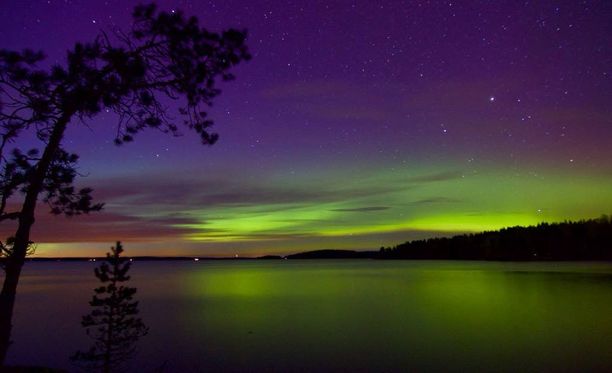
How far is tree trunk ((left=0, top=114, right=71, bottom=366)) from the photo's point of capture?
33.6 ft

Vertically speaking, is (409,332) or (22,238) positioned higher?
(22,238)

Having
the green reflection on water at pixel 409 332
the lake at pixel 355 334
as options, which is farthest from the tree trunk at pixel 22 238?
the green reflection on water at pixel 409 332

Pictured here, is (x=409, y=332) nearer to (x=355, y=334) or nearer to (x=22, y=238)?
(x=355, y=334)

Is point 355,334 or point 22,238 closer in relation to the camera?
point 22,238

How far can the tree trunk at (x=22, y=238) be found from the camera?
33.6ft

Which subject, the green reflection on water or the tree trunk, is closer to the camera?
the tree trunk

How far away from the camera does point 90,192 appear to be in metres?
12.2

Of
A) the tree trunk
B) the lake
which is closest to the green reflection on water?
the lake

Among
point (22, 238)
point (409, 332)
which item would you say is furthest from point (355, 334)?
point (22, 238)

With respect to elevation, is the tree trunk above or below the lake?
above

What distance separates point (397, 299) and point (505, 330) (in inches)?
1010

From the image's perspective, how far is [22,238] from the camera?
406 inches

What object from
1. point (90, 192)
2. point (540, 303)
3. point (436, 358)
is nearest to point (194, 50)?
point (90, 192)

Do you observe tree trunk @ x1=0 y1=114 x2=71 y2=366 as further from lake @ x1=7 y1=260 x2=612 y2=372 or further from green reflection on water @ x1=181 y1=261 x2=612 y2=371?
green reflection on water @ x1=181 y1=261 x2=612 y2=371
